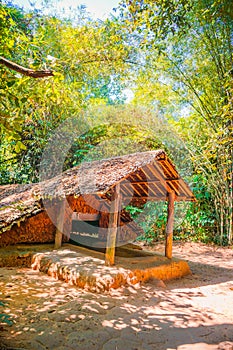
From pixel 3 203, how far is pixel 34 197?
46.2 inches

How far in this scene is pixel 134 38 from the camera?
9.34m

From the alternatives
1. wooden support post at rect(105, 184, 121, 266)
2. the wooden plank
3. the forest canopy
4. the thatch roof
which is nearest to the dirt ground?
wooden support post at rect(105, 184, 121, 266)

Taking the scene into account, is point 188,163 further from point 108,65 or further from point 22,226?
point 22,226

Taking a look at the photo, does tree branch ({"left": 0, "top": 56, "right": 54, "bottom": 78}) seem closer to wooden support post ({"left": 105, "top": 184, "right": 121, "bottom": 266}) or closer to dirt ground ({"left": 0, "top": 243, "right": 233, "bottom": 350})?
dirt ground ({"left": 0, "top": 243, "right": 233, "bottom": 350})

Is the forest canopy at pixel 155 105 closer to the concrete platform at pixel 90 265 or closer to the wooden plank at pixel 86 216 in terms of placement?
the concrete platform at pixel 90 265

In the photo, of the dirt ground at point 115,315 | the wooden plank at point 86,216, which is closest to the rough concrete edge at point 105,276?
the dirt ground at point 115,315

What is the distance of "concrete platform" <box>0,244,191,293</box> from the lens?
4.44 meters

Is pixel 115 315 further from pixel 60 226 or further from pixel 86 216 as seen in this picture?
pixel 86 216

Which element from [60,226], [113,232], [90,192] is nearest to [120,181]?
[90,192]

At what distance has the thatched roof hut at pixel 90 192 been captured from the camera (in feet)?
→ 16.7

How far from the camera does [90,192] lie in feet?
16.2

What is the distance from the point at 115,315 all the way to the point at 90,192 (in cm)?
228

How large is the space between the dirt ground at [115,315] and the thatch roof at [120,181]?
162 centimetres

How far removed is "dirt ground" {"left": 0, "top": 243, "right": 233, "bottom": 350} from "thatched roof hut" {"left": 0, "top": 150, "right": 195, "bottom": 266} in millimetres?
1324
